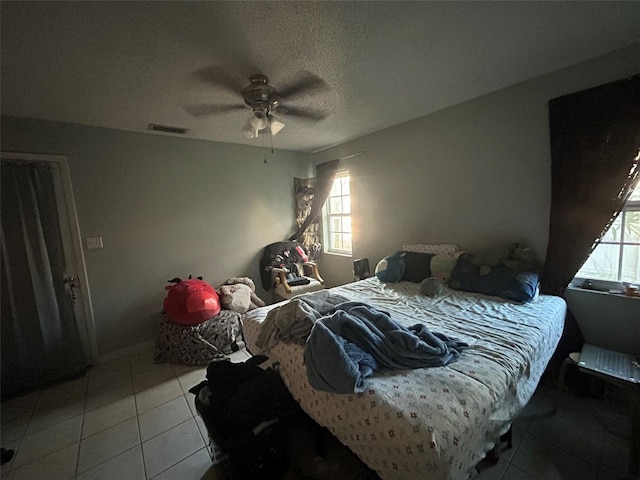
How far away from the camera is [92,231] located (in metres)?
2.64

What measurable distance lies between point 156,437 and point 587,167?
357 cm

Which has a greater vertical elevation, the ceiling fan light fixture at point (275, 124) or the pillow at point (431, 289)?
the ceiling fan light fixture at point (275, 124)

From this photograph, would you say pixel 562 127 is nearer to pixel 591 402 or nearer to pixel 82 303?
pixel 591 402

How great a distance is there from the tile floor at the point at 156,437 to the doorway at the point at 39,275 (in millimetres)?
264

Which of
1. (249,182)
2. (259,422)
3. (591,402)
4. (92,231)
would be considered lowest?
(591,402)

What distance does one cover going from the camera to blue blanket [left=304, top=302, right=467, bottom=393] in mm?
1142

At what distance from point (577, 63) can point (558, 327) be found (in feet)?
6.26

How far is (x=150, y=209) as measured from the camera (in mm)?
2957

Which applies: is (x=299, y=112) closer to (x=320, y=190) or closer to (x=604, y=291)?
(x=320, y=190)

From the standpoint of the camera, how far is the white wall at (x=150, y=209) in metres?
2.58

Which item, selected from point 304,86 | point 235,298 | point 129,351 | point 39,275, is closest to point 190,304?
point 235,298

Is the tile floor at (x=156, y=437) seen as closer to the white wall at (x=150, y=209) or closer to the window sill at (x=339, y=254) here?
the white wall at (x=150, y=209)

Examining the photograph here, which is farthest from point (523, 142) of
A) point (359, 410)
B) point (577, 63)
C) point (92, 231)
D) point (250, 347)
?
point (92, 231)

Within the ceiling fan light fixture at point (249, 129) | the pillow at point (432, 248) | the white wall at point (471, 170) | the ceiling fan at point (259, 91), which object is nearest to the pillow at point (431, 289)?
the pillow at point (432, 248)
